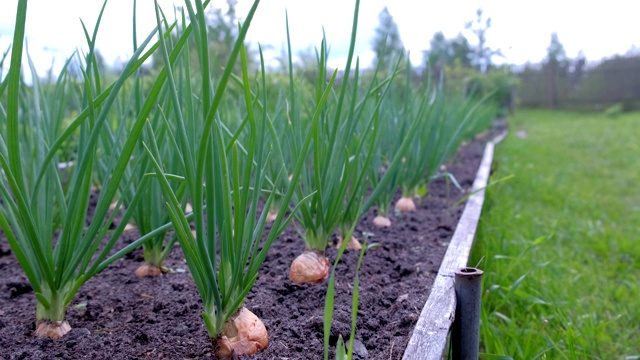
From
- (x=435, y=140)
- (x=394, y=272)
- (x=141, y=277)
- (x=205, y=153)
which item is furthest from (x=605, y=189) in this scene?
(x=205, y=153)

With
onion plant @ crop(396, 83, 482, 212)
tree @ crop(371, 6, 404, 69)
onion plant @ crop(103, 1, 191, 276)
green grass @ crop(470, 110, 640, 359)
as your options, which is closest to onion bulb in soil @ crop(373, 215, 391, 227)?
onion plant @ crop(396, 83, 482, 212)

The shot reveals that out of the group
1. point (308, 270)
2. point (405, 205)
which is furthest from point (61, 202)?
point (405, 205)

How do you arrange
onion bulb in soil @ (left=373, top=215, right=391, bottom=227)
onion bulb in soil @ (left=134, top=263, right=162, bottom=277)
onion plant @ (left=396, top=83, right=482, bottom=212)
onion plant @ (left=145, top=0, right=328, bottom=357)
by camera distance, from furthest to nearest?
1. onion plant @ (left=396, top=83, right=482, bottom=212)
2. onion bulb in soil @ (left=373, top=215, right=391, bottom=227)
3. onion bulb in soil @ (left=134, top=263, right=162, bottom=277)
4. onion plant @ (left=145, top=0, right=328, bottom=357)

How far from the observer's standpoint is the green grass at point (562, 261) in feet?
4.25

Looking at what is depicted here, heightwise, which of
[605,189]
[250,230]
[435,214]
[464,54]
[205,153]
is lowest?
[605,189]

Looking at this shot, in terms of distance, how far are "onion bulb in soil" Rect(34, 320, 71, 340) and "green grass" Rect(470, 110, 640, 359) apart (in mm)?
786

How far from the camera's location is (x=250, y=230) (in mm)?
804

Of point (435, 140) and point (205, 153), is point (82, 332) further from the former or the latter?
point (435, 140)

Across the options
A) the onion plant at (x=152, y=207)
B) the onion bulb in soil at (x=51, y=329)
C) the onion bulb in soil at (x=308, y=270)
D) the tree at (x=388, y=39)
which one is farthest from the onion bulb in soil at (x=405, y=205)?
the onion bulb in soil at (x=51, y=329)

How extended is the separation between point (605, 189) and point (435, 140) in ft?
7.18

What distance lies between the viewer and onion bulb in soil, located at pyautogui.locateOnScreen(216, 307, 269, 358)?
0.77 m

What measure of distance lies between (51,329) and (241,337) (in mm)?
320

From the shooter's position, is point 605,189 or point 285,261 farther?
point 605,189

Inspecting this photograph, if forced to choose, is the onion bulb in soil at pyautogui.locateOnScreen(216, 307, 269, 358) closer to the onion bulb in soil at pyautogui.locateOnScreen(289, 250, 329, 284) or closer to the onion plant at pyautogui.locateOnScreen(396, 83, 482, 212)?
the onion bulb in soil at pyautogui.locateOnScreen(289, 250, 329, 284)
